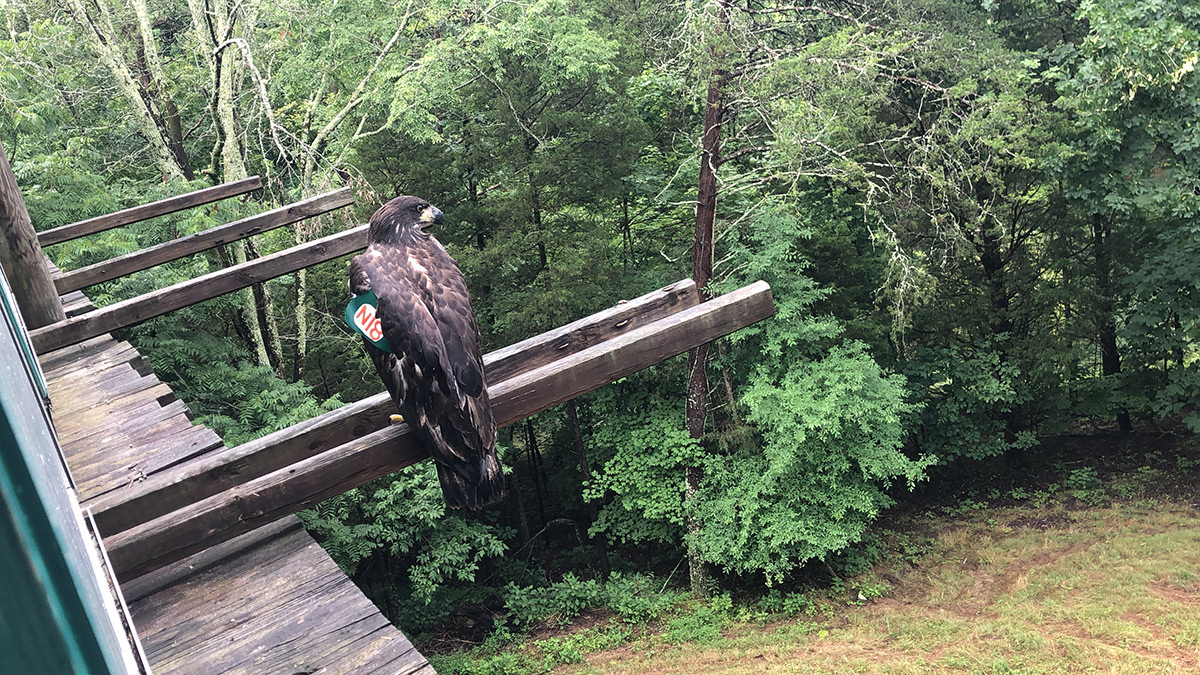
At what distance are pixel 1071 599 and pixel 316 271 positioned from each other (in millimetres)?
12476

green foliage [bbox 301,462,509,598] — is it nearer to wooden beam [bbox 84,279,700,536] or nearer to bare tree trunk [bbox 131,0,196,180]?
bare tree trunk [bbox 131,0,196,180]

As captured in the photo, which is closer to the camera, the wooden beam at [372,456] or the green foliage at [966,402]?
the wooden beam at [372,456]

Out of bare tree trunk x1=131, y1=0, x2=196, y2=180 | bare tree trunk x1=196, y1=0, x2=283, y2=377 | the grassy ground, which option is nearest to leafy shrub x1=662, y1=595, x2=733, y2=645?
the grassy ground

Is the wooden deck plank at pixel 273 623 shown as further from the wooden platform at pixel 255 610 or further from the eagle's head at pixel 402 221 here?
the eagle's head at pixel 402 221

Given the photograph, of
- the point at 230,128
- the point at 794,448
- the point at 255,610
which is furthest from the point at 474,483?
the point at 230,128

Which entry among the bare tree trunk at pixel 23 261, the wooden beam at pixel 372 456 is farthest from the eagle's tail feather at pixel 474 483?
the bare tree trunk at pixel 23 261

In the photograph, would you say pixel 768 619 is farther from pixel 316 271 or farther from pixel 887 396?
pixel 316 271

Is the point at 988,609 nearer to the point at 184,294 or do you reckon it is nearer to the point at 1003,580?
the point at 1003,580

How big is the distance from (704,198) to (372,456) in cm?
1087

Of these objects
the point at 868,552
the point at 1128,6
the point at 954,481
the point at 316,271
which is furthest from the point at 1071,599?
the point at 316,271

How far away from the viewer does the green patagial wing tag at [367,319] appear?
8.18 ft

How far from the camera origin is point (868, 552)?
13602mm

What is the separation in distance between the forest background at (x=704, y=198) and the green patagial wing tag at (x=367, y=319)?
283 inches

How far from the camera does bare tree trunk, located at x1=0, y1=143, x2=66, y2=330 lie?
3082 millimetres
